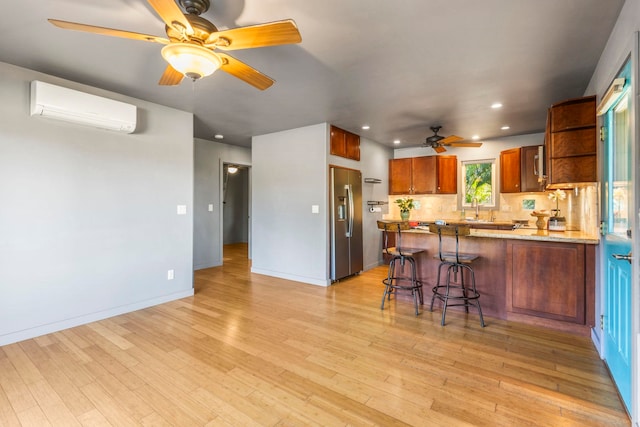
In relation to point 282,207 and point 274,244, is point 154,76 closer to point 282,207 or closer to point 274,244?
point 282,207

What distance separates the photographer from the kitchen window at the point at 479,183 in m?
5.98

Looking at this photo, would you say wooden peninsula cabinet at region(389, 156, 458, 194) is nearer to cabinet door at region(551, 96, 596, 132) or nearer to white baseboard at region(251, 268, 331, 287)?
white baseboard at region(251, 268, 331, 287)

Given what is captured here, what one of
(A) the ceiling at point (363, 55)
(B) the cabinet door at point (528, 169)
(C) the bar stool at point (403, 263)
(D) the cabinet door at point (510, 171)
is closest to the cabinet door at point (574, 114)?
(A) the ceiling at point (363, 55)

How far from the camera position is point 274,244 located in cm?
541

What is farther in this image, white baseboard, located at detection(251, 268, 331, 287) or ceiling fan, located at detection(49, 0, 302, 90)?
white baseboard, located at detection(251, 268, 331, 287)

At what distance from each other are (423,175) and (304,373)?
16.9 ft

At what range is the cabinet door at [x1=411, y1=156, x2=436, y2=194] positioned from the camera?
20.7 feet

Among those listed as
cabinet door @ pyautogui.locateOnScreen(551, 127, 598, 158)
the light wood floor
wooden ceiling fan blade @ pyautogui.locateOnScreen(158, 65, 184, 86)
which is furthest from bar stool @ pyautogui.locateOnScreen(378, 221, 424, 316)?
wooden ceiling fan blade @ pyautogui.locateOnScreen(158, 65, 184, 86)

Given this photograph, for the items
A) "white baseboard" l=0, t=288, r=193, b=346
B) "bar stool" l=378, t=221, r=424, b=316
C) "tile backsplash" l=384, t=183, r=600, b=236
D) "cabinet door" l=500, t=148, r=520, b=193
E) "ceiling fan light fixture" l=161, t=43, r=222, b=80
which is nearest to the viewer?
Result: "ceiling fan light fixture" l=161, t=43, r=222, b=80

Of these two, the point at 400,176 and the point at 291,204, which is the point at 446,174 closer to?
the point at 400,176

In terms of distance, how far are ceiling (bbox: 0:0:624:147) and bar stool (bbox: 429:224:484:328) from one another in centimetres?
156

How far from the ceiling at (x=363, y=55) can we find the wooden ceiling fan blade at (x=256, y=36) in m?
0.32

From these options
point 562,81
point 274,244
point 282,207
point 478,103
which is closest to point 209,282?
point 274,244

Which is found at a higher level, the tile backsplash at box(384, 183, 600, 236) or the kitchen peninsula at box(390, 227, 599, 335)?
the tile backsplash at box(384, 183, 600, 236)
